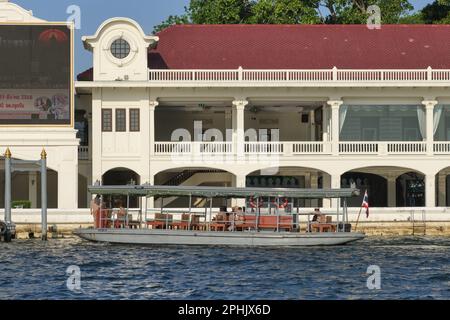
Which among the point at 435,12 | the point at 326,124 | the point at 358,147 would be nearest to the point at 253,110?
the point at 326,124

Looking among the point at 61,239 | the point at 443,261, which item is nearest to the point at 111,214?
the point at 61,239

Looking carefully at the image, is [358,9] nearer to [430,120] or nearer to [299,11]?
[299,11]

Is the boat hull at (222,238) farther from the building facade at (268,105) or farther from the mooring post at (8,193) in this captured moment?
the building facade at (268,105)

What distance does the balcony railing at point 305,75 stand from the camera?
63844 mm

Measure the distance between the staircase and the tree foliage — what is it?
2313 centimetres

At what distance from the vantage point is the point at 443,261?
149 ft

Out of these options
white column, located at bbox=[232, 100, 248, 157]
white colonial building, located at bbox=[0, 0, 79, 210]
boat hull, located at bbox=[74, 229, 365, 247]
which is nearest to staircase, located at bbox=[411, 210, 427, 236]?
boat hull, located at bbox=[74, 229, 365, 247]

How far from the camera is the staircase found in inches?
2333

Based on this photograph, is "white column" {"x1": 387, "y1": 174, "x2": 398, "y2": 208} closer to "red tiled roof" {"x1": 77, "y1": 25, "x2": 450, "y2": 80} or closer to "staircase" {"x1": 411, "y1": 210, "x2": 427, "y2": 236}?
"red tiled roof" {"x1": 77, "y1": 25, "x2": 450, "y2": 80}

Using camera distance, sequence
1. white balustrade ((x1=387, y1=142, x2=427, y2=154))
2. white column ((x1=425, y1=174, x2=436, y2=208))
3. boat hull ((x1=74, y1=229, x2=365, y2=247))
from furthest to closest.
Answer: white balustrade ((x1=387, y1=142, x2=427, y2=154)) < white column ((x1=425, y1=174, x2=436, y2=208)) < boat hull ((x1=74, y1=229, x2=365, y2=247))

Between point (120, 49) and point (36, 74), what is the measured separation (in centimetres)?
444

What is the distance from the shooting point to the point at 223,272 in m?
40.4

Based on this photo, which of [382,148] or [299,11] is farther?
[299,11]
